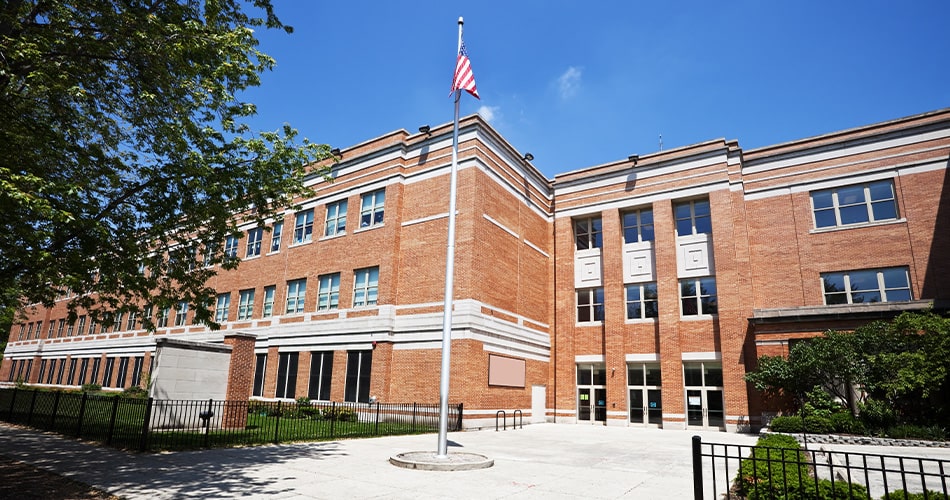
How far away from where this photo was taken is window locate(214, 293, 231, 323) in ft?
118

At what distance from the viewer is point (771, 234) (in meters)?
27.8

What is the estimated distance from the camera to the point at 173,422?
17.4 m

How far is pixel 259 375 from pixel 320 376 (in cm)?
508

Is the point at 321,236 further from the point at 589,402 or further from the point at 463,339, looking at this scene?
the point at 589,402

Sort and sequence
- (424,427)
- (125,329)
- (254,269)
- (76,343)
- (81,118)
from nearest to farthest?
(81,118)
(424,427)
(254,269)
(125,329)
(76,343)

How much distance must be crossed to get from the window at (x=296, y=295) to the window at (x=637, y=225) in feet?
60.6

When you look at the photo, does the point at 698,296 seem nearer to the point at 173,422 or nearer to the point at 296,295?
the point at 296,295

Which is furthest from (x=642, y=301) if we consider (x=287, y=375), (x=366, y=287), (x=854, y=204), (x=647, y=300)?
(x=287, y=375)

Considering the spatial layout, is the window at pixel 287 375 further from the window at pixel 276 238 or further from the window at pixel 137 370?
the window at pixel 137 370

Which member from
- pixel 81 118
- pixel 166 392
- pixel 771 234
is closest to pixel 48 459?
pixel 166 392

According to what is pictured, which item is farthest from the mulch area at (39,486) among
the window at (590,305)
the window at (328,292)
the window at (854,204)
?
the window at (854,204)

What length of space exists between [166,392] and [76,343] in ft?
134

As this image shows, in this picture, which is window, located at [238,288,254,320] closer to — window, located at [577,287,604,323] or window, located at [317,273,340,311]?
window, located at [317,273,340,311]

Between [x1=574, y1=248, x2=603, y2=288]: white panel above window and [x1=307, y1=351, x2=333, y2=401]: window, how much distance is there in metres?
14.4
